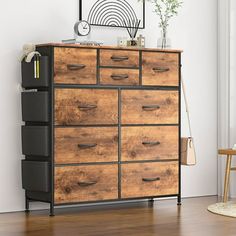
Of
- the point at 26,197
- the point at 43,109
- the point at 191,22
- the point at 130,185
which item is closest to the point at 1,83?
the point at 43,109

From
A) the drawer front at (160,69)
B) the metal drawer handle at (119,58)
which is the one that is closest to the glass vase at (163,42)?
the drawer front at (160,69)

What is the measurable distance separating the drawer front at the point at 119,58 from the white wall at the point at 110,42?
47 cm

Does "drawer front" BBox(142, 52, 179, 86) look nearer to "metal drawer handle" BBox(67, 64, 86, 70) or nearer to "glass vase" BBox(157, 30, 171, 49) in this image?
"glass vase" BBox(157, 30, 171, 49)

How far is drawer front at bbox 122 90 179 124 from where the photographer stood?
5582 millimetres

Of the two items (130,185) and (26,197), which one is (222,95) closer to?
(130,185)

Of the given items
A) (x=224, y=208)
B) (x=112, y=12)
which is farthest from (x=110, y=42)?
(x=224, y=208)

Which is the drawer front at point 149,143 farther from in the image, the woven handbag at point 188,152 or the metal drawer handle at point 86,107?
the metal drawer handle at point 86,107

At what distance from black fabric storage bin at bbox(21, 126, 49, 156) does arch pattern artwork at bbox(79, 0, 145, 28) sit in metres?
1.08

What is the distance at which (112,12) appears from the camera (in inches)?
237

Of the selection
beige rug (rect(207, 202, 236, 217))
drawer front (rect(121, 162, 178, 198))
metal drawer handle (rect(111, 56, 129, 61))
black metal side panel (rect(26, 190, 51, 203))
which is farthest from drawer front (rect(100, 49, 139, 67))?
beige rug (rect(207, 202, 236, 217))

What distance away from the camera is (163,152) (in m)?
5.78

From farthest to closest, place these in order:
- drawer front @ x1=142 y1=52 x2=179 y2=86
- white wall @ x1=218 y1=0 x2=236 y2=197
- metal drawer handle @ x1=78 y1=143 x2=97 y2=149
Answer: white wall @ x1=218 y1=0 x2=236 y2=197, drawer front @ x1=142 y1=52 x2=179 y2=86, metal drawer handle @ x1=78 y1=143 x2=97 y2=149

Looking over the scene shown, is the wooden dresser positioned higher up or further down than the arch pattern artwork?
further down

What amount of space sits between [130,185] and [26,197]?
820mm
